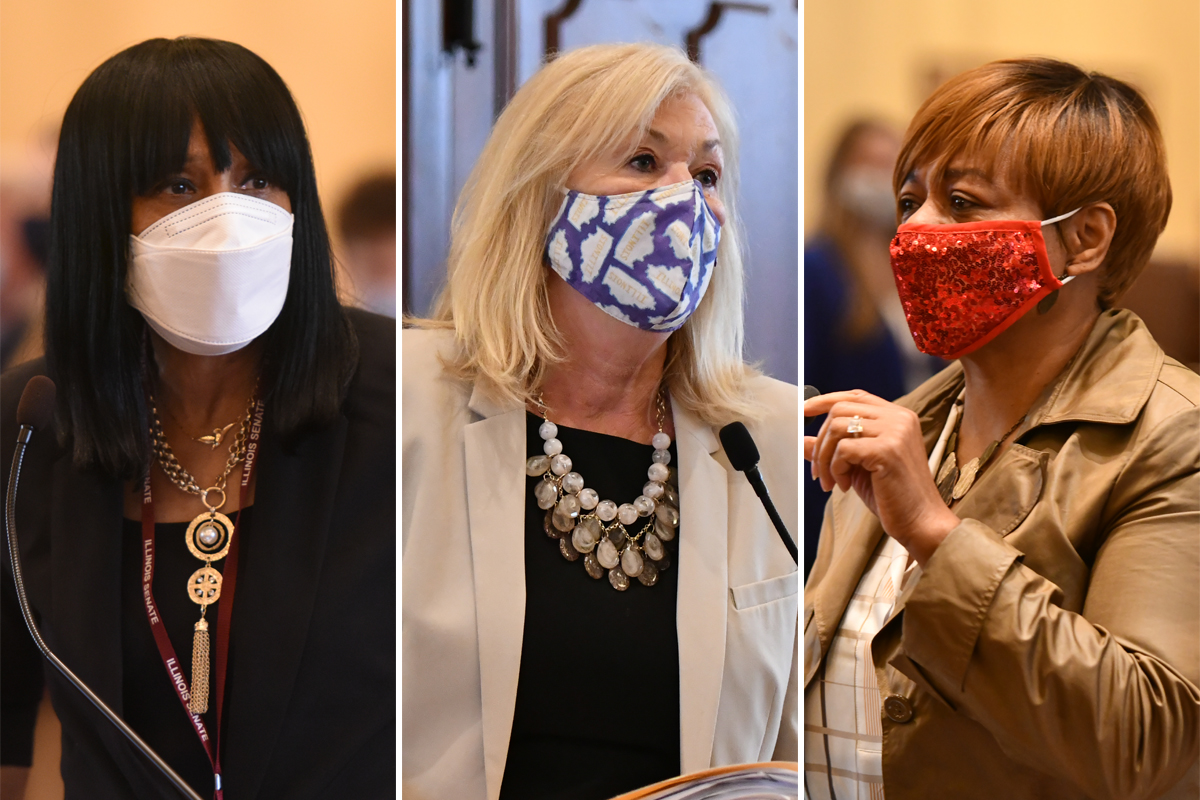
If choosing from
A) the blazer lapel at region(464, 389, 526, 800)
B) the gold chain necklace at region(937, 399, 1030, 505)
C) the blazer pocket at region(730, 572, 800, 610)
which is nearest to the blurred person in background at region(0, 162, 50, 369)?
the blazer lapel at region(464, 389, 526, 800)

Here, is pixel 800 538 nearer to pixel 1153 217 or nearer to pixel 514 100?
pixel 1153 217

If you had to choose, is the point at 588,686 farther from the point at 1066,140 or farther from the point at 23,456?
the point at 1066,140

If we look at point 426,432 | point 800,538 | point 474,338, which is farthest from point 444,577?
point 800,538

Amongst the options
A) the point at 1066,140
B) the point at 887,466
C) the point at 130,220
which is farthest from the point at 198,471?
the point at 1066,140

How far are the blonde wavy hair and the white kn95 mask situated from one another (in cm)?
30

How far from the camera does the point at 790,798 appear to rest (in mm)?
1920

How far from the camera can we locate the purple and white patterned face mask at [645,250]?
5.85ft

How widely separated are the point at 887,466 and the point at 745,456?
296 millimetres

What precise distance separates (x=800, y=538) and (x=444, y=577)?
0.65 meters

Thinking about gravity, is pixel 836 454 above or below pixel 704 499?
above

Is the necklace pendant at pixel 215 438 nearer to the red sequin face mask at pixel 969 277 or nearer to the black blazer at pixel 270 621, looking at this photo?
the black blazer at pixel 270 621

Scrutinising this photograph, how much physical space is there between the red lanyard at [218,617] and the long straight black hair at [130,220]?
0.08m

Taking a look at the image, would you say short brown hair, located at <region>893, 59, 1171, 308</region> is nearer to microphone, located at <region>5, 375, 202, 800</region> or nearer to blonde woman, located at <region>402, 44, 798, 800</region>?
blonde woman, located at <region>402, 44, 798, 800</region>

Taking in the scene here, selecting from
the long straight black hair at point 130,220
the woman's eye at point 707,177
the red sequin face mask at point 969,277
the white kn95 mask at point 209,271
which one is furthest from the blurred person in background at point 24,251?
the red sequin face mask at point 969,277
